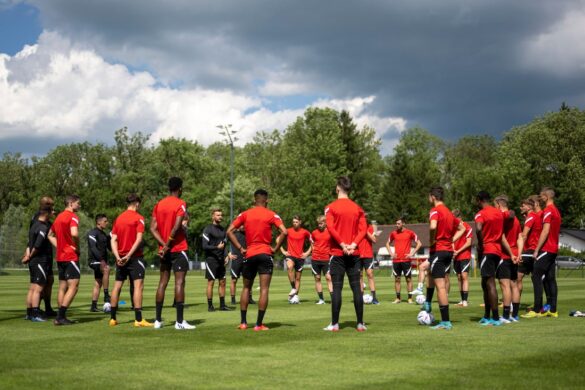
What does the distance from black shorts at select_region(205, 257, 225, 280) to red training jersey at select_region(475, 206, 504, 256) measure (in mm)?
7045

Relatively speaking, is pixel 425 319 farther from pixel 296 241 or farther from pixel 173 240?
pixel 296 241

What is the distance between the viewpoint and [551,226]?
14.2 meters

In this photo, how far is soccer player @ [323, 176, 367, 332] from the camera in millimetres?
11789

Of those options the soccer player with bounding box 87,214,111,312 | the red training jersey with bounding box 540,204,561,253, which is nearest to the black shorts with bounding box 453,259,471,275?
the red training jersey with bounding box 540,204,561,253

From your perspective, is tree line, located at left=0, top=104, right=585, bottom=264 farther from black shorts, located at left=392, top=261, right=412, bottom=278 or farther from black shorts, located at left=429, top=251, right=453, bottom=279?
black shorts, located at left=429, top=251, right=453, bottom=279

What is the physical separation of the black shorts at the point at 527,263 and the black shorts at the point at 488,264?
9.26 ft

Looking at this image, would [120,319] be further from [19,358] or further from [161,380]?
[161,380]

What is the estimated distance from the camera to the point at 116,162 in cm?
8919

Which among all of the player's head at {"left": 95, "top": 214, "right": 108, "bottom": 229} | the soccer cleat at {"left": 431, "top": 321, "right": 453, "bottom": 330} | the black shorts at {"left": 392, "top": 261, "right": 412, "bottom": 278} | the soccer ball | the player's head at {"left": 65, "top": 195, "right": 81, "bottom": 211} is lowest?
the soccer cleat at {"left": 431, "top": 321, "right": 453, "bottom": 330}

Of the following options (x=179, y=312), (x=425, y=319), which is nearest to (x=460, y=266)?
(x=425, y=319)

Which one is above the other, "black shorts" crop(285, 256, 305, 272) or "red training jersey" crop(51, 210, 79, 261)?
"red training jersey" crop(51, 210, 79, 261)

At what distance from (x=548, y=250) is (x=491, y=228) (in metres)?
2.10

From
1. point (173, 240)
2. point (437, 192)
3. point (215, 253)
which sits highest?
point (437, 192)

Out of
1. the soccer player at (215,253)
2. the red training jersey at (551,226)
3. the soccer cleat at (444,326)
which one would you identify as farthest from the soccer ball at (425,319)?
the soccer player at (215,253)
